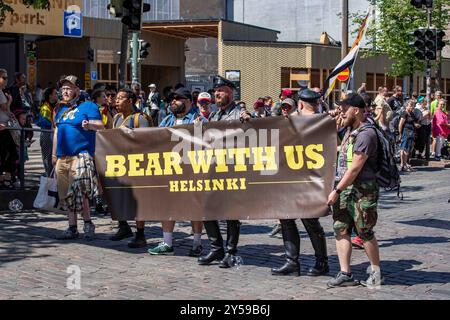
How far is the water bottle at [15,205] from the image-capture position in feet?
41.7

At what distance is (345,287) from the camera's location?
7797 millimetres

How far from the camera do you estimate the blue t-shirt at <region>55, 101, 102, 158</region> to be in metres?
10.3

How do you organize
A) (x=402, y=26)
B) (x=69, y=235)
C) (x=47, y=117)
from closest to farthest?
(x=69, y=235)
(x=47, y=117)
(x=402, y=26)

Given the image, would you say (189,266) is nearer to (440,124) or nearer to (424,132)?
(424,132)

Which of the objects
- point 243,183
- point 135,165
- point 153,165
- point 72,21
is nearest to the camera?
point 243,183

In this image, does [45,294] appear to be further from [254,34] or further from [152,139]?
[254,34]

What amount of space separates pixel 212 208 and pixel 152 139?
1.09m

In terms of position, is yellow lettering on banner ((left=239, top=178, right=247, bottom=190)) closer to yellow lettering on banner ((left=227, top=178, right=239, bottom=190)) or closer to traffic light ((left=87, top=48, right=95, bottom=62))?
yellow lettering on banner ((left=227, top=178, right=239, bottom=190))

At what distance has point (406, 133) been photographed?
2062 centimetres

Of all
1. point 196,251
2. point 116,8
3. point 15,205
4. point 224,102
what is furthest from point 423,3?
point 196,251

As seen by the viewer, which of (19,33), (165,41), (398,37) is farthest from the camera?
(165,41)

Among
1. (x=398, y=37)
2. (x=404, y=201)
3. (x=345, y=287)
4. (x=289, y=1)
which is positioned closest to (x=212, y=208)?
(x=345, y=287)

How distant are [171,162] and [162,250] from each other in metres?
1.07

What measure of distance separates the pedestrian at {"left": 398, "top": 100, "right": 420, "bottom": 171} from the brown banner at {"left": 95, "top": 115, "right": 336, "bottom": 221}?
40.0ft
